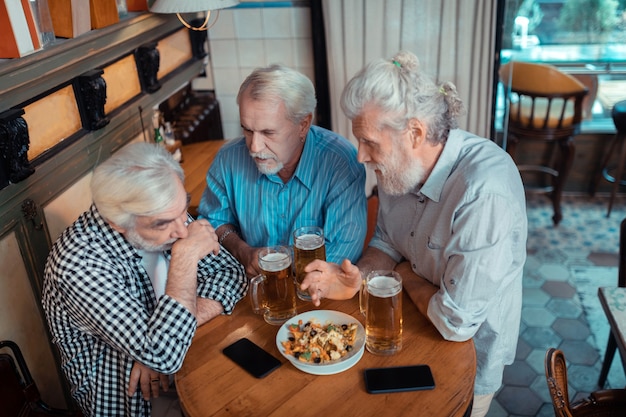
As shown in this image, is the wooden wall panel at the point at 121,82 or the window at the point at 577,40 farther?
the window at the point at 577,40

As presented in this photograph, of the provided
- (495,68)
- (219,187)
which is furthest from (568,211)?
(219,187)

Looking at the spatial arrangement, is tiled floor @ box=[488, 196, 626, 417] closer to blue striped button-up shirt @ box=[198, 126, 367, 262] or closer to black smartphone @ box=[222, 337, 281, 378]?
blue striped button-up shirt @ box=[198, 126, 367, 262]

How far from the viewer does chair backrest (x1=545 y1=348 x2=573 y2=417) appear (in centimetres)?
137

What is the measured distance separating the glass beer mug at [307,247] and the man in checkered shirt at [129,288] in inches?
9.4

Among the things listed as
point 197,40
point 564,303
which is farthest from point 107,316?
point 564,303

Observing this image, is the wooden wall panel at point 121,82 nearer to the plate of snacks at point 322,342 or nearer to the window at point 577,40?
the plate of snacks at point 322,342

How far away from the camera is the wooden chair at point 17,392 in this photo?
1.81m

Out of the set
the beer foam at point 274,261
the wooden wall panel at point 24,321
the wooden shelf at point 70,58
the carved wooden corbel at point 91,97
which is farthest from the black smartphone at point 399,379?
the carved wooden corbel at point 91,97

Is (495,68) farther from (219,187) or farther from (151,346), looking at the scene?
(151,346)

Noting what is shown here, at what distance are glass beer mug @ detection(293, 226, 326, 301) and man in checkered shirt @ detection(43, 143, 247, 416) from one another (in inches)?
9.4

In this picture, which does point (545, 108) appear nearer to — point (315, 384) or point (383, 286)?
point (383, 286)

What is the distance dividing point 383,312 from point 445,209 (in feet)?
1.27

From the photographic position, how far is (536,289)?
3551mm

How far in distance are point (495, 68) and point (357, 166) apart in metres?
1.94
